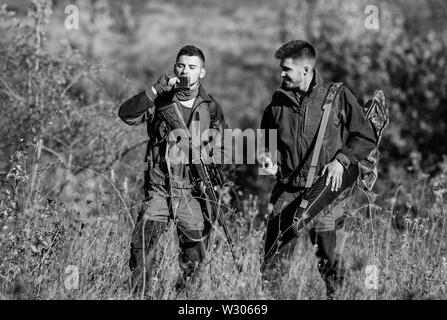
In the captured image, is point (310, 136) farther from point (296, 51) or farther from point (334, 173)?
point (296, 51)

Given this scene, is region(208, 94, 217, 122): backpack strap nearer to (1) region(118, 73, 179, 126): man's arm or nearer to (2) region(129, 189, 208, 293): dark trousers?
(1) region(118, 73, 179, 126): man's arm

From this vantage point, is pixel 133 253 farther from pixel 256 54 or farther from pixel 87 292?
pixel 256 54

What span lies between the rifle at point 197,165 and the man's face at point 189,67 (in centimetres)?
22

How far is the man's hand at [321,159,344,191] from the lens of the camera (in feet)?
14.7

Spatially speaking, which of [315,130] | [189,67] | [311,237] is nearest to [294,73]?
[315,130]

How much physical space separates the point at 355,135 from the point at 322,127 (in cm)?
25

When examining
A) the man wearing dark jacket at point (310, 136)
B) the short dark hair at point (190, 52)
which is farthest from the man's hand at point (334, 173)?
the short dark hair at point (190, 52)

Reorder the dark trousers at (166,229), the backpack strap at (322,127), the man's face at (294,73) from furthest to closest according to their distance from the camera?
the man's face at (294,73) < the backpack strap at (322,127) < the dark trousers at (166,229)

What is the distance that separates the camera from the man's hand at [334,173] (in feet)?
14.7

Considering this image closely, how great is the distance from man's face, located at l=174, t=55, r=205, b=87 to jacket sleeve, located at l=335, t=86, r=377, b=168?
1.00m

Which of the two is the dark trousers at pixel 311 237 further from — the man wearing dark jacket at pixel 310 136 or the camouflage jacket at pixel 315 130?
the camouflage jacket at pixel 315 130
